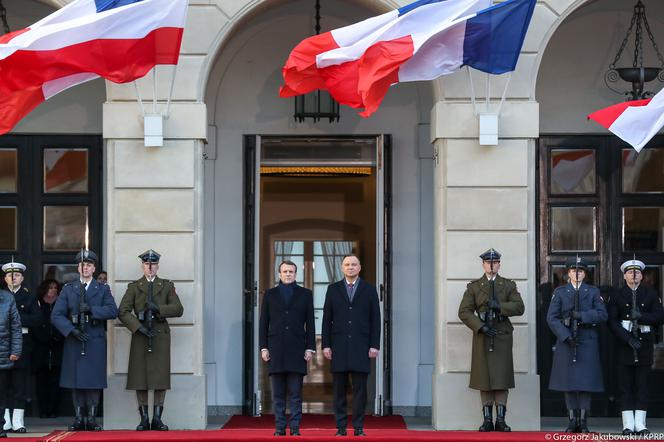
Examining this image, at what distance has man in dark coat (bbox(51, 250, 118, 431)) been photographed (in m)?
14.4

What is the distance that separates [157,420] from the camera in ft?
47.3

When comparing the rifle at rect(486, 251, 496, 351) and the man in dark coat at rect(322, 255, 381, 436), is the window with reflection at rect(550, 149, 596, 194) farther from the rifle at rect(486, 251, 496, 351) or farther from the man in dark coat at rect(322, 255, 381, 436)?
the man in dark coat at rect(322, 255, 381, 436)

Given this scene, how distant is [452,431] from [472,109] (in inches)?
132

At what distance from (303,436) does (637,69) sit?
558 cm

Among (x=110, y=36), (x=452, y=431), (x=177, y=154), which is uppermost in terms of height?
(x=110, y=36)

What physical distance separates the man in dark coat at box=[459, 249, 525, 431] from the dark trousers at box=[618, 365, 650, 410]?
120 cm

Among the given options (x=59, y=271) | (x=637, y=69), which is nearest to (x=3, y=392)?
(x=59, y=271)

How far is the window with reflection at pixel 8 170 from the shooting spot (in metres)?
16.6

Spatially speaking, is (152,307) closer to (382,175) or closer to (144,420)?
(144,420)

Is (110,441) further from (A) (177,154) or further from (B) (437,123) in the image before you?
(B) (437,123)

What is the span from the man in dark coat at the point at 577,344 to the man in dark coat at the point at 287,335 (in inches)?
100

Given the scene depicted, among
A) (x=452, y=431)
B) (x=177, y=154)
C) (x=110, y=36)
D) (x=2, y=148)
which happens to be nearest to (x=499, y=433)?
(x=452, y=431)

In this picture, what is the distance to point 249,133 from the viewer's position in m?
16.8

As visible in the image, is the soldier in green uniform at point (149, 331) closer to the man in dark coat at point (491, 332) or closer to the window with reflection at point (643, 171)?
the man in dark coat at point (491, 332)
